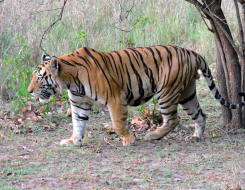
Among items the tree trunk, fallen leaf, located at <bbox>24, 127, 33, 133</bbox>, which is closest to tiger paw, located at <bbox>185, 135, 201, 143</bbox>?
the tree trunk

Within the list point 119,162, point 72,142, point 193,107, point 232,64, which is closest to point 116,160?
point 119,162

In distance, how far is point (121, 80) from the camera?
4945 millimetres

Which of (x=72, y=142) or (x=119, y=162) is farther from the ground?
(x=72, y=142)

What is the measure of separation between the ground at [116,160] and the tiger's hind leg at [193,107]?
0.18m

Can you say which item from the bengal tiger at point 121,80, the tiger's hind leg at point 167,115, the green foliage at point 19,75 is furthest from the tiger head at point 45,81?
the green foliage at point 19,75

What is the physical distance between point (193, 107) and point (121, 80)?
1253mm

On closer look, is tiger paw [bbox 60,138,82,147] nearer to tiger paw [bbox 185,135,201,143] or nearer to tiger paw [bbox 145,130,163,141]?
tiger paw [bbox 145,130,163,141]

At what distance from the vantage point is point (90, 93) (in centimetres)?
469

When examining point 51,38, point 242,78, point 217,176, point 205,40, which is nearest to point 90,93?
point 217,176

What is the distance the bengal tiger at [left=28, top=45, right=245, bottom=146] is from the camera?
4691 millimetres

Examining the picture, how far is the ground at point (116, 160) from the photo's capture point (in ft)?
11.9

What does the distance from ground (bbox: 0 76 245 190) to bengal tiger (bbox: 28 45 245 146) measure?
32cm

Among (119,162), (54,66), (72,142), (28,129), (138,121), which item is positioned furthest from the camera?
(138,121)

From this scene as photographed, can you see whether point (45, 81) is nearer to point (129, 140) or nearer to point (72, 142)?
point (72, 142)
